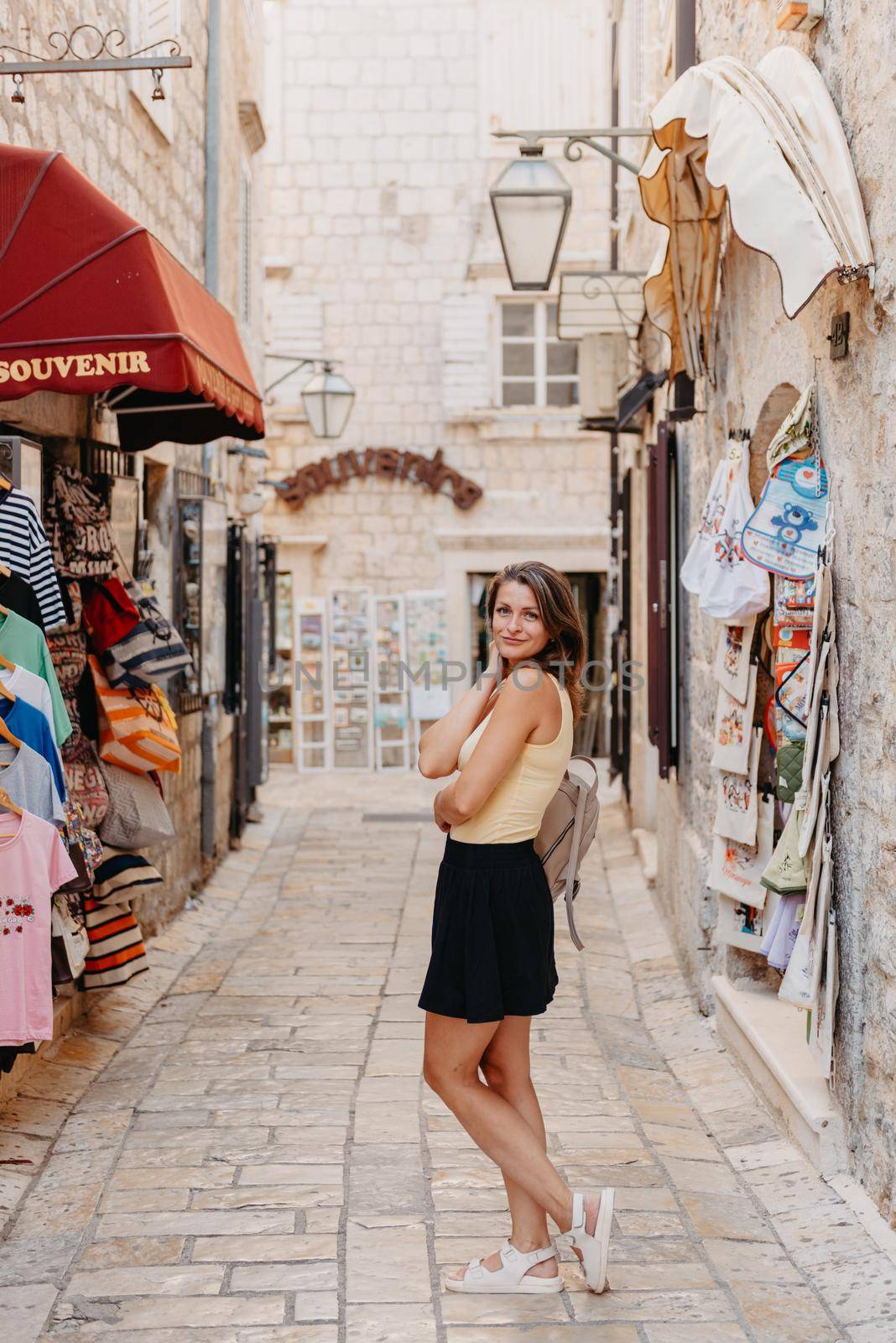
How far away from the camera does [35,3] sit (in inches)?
220

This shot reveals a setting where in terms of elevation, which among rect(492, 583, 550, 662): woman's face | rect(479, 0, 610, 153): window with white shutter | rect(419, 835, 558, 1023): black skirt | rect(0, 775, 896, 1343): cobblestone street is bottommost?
rect(0, 775, 896, 1343): cobblestone street

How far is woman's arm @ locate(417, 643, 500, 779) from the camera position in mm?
3500

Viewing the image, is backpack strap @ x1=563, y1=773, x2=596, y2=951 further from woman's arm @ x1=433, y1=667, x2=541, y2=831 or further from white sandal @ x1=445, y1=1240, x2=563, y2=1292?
white sandal @ x1=445, y1=1240, x2=563, y2=1292

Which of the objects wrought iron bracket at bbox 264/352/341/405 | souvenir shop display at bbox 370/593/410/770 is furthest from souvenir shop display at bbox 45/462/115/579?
souvenir shop display at bbox 370/593/410/770

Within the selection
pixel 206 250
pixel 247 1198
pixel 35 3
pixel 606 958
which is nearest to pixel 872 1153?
pixel 247 1198

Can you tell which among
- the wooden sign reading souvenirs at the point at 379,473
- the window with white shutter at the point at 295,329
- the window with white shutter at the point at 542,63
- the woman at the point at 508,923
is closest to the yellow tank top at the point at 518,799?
the woman at the point at 508,923

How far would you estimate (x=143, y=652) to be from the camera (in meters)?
6.20

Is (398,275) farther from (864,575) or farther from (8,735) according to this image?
(864,575)

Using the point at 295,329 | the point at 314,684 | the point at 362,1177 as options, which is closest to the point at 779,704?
the point at 362,1177

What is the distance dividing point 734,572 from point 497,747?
92.5 inches

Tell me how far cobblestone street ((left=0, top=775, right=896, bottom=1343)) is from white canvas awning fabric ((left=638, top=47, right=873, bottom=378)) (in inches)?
96.9

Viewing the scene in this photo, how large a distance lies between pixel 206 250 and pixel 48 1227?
707 cm

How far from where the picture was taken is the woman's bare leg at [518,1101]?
11.6 ft

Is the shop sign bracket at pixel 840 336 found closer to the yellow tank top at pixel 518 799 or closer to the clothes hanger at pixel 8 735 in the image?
the yellow tank top at pixel 518 799
